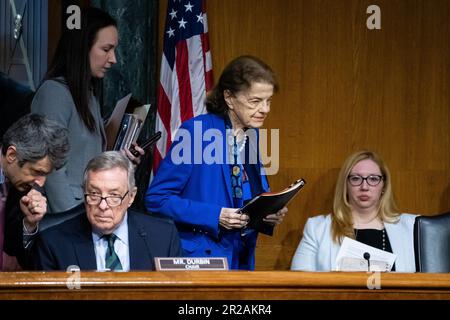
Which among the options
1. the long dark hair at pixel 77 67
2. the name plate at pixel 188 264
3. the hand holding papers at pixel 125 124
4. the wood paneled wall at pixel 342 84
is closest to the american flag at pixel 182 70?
the wood paneled wall at pixel 342 84

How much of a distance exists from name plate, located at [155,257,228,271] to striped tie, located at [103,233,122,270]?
0.48 m

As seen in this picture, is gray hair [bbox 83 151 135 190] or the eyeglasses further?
the eyeglasses

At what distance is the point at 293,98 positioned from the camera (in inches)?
219

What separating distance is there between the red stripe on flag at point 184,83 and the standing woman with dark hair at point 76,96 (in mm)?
817

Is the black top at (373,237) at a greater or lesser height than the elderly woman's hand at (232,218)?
lesser

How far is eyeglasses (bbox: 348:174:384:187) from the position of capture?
4.67 meters

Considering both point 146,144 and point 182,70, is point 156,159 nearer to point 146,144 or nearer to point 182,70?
point 182,70

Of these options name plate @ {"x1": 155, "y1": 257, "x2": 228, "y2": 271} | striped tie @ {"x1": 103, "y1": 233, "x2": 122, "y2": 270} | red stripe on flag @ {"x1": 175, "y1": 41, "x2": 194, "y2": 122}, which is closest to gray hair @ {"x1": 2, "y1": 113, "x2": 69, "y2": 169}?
striped tie @ {"x1": 103, "y1": 233, "x2": 122, "y2": 270}

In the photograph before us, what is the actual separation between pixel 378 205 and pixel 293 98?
1.07 meters

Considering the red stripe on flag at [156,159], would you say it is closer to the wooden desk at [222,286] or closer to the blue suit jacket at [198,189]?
the blue suit jacket at [198,189]

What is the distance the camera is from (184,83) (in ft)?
17.1

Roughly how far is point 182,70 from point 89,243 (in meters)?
1.84

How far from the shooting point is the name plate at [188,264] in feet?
10.1

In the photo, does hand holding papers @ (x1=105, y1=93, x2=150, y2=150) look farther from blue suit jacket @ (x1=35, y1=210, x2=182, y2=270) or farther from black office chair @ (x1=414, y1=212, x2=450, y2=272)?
black office chair @ (x1=414, y1=212, x2=450, y2=272)
